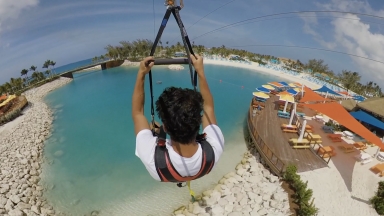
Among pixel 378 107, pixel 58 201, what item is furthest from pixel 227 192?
pixel 378 107

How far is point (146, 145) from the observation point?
4.29 feet

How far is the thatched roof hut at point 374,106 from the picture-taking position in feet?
46.0

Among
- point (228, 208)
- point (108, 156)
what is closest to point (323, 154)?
point (228, 208)

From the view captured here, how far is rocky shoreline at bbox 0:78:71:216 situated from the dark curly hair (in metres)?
9.95

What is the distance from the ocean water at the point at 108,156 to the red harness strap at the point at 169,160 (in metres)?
7.52

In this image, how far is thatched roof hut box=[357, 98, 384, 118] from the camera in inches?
552

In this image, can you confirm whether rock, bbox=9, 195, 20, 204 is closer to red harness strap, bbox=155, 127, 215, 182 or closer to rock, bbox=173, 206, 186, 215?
rock, bbox=173, 206, 186, 215

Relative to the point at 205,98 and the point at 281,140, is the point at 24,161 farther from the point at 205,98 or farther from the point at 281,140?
the point at 281,140

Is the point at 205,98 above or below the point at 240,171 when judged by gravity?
above

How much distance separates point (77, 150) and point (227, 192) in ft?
33.0

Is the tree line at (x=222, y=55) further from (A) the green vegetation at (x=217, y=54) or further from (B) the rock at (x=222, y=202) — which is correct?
(B) the rock at (x=222, y=202)

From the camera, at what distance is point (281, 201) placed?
732 centimetres

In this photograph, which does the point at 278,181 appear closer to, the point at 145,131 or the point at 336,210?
the point at 336,210

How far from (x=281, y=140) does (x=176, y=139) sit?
1056cm
